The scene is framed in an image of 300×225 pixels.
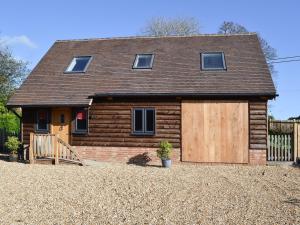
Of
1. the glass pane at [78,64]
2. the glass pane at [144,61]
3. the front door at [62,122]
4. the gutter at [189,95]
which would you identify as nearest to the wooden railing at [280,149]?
the gutter at [189,95]

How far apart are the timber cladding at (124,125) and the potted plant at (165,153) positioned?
114cm

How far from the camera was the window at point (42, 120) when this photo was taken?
65.3ft

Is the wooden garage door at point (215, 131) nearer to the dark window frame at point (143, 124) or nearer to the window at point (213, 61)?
the dark window frame at point (143, 124)

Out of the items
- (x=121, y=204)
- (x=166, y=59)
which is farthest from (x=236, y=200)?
(x=166, y=59)

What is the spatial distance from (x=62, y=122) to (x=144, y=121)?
4.00m

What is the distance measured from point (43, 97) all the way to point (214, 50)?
28.1 feet

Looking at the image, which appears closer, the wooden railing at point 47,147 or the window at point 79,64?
the wooden railing at point 47,147

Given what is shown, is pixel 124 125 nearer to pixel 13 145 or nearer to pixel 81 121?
pixel 81 121

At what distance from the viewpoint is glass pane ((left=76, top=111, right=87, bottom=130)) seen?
19.4m

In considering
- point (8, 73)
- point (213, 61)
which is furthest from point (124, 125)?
point (8, 73)

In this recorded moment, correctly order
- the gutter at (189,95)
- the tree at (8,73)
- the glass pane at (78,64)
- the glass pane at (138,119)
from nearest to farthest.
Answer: the gutter at (189,95) < the glass pane at (138,119) < the glass pane at (78,64) < the tree at (8,73)

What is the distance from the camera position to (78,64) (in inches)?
851

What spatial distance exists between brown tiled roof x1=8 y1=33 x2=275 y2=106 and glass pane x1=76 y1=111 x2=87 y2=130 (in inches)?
30.3

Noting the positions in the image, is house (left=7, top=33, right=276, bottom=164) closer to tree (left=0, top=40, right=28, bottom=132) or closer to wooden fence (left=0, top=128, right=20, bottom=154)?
wooden fence (left=0, top=128, right=20, bottom=154)
